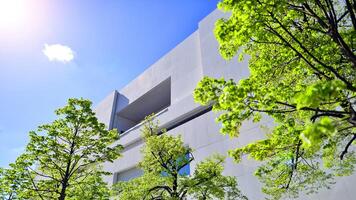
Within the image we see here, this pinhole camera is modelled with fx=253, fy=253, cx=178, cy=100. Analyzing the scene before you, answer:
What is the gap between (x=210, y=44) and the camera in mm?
17734

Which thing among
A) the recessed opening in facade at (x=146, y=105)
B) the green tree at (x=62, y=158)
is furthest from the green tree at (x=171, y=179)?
the recessed opening in facade at (x=146, y=105)

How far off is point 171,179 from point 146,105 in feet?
56.2

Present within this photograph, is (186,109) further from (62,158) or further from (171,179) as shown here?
(62,158)

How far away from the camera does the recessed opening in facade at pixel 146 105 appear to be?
2330cm

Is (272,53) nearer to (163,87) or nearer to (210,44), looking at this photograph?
(210,44)

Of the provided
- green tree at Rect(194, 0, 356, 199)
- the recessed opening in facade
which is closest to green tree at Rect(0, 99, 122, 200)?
green tree at Rect(194, 0, 356, 199)

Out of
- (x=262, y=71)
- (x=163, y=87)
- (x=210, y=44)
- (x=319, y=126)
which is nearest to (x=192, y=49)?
(x=210, y=44)

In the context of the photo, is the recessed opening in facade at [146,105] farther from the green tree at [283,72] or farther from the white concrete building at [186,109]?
the green tree at [283,72]

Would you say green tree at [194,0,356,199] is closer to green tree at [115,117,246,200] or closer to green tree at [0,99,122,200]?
green tree at [115,117,246,200]

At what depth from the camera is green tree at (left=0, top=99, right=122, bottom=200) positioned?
10.0m

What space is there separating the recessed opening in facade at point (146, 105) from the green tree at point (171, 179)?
1187 cm

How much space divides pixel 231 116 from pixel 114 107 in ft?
78.0

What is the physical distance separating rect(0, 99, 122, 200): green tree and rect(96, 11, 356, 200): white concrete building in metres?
5.60

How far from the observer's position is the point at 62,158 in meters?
10.7
